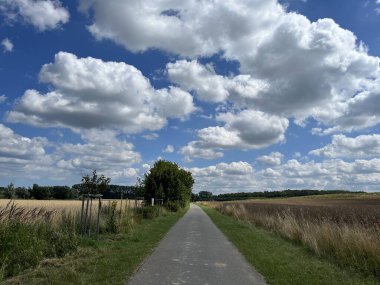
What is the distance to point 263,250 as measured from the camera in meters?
15.3

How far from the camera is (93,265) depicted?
10984 millimetres

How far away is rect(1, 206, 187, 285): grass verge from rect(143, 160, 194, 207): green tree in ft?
107

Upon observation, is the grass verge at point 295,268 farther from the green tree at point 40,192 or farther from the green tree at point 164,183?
the green tree at point 40,192

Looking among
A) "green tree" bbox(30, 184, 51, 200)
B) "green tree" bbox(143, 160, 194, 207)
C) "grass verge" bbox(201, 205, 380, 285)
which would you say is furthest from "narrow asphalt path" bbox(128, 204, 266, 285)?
"green tree" bbox(30, 184, 51, 200)

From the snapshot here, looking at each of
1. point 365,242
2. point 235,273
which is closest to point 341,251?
point 365,242

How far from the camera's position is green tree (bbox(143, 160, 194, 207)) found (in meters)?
48.9

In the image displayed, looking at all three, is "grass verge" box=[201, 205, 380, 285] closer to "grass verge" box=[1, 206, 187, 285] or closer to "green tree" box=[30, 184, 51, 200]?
"grass verge" box=[1, 206, 187, 285]

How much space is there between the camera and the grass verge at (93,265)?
360 inches

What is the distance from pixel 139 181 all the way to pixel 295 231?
1110 inches

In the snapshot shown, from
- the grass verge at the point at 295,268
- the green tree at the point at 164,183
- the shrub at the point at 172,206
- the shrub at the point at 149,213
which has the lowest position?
the grass verge at the point at 295,268

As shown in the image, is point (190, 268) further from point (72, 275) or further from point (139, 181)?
point (139, 181)

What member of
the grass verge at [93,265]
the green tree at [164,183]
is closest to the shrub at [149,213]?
the green tree at [164,183]

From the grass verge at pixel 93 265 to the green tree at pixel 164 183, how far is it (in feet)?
107

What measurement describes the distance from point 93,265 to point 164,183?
39620 mm
